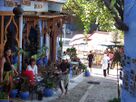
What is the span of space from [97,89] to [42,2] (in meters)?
5.01

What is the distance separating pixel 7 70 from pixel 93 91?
562cm

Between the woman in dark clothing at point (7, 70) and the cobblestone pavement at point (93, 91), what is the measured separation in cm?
217

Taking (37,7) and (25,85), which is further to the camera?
(37,7)

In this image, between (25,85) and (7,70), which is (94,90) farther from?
(7,70)

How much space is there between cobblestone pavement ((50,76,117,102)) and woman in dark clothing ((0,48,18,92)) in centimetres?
217

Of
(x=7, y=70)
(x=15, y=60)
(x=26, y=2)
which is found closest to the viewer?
(x=7, y=70)

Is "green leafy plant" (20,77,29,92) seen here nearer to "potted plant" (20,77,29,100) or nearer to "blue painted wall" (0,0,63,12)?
"potted plant" (20,77,29,100)

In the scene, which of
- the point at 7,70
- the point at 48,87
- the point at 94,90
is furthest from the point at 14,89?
the point at 94,90

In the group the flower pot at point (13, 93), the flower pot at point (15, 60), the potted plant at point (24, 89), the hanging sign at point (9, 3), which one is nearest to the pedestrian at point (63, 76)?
the flower pot at point (15, 60)

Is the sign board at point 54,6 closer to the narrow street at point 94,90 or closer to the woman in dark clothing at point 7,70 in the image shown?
the narrow street at point 94,90

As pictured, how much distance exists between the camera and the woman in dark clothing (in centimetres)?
1650

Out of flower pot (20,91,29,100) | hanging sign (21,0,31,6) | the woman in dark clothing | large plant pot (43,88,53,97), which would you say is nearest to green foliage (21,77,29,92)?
flower pot (20,91,29,100)

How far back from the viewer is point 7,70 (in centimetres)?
1680

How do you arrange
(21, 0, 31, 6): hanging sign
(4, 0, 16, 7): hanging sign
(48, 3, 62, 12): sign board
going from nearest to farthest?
1. (4, 0, 16, 7): hanging sign
2. (21, 0, 31, 6): hanging sign
3. (48, 3, 62, 12): sign board
